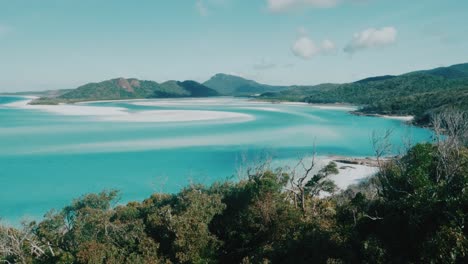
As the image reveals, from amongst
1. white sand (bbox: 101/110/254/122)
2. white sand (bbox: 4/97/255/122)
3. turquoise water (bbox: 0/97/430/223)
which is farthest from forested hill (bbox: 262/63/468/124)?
white sand (bbox: 4/97/255/122)

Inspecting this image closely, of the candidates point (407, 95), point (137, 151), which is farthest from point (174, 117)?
point (407, 95)

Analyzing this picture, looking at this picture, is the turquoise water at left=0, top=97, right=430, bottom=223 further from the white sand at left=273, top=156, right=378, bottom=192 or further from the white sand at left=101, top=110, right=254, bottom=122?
the white sand at left=101, top=110, right=254, bottom=122

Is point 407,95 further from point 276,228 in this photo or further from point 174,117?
point 276,228

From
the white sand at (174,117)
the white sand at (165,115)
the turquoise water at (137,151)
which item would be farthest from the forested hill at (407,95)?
the white sand at (165,115)

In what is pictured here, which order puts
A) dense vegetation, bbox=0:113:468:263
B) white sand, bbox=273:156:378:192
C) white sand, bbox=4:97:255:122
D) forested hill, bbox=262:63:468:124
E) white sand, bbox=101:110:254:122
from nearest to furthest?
dense vegetation, bbox=0:113:468:263, white sand, bbox=273:156:378:192, forested hill, bbox=262:63:468:124, white sand, bbox=101:110:254:122, white sand, bbox=4:97:255:122

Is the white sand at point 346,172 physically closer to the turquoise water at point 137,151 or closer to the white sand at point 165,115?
the turquoise water at point 137,151

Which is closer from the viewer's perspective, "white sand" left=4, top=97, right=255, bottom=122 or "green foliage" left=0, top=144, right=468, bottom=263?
"green foliage" left=0, top=144, right=468, bottom=263

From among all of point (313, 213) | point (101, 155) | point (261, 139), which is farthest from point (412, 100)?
point (313, 213)
